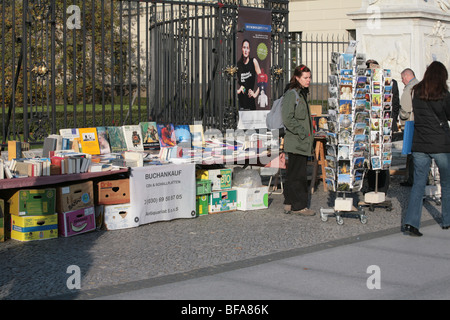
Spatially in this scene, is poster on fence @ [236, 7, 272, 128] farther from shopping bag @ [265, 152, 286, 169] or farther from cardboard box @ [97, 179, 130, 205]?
cardboard box @ [97, 179, 130, 205]

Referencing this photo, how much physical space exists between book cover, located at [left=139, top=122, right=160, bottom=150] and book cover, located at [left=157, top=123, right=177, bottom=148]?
73mm

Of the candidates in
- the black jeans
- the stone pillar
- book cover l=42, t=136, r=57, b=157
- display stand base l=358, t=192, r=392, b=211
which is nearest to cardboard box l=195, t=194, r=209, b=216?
the black jeans

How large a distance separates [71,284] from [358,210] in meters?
4.41

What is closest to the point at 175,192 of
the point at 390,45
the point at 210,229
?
the point at 210,229

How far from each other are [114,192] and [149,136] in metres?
1.81

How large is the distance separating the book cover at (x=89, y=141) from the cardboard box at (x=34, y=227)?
5.03 ft

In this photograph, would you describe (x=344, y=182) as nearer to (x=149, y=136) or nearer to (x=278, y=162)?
(x=278, y=162)

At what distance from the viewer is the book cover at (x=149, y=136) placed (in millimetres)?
10414

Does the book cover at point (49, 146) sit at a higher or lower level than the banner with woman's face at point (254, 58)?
lower

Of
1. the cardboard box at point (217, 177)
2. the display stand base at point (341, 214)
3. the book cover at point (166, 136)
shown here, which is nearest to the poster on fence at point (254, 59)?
the book cover at point (166, 136)

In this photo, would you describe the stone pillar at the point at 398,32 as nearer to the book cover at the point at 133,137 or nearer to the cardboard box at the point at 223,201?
the cardboard box at the point at 223,201

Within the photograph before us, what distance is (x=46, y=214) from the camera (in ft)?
27.0

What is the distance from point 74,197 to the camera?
27.7 feet

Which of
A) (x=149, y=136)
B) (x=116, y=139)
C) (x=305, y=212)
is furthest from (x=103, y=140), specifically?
(x=305, y=212)
